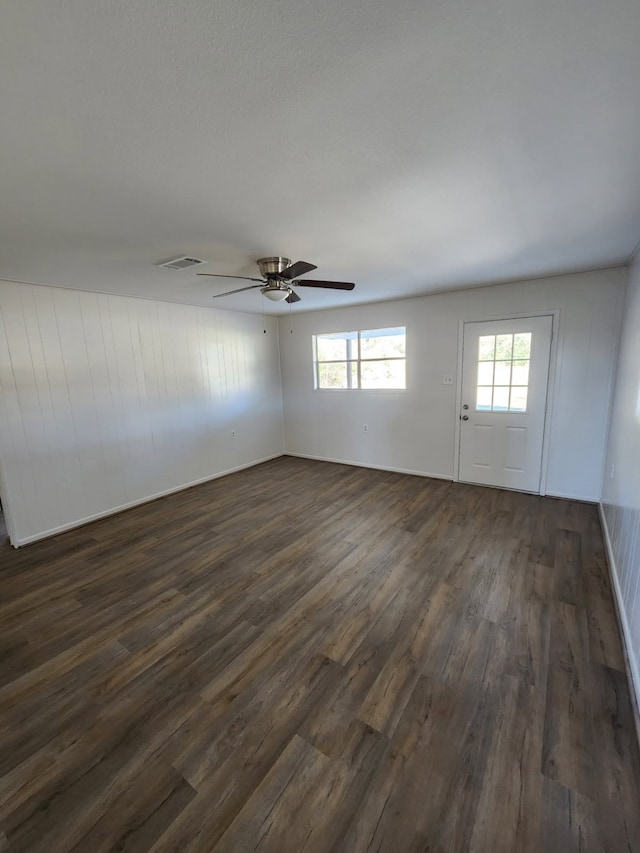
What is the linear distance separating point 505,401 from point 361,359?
6.90ft

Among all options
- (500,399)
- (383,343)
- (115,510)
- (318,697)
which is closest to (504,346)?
(500,399)

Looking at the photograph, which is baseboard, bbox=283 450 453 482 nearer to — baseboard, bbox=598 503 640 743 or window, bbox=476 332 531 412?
window, bbox=476 332 531 412

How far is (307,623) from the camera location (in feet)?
7.38

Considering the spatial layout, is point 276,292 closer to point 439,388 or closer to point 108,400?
point 108,400

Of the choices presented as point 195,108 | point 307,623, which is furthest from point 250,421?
point 195,108

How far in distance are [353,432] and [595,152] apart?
434cm

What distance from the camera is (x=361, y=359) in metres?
5.38

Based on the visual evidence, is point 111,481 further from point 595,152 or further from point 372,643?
point 595,152

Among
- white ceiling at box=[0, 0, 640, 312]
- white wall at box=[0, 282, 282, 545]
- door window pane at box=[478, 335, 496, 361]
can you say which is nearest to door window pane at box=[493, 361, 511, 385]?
door window pane at box=[478, 335, 496, 361]

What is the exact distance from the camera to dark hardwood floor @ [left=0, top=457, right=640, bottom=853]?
49.9 inches

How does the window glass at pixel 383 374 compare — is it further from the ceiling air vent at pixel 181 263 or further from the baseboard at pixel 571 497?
the ceiling air vent at pixel 181 263

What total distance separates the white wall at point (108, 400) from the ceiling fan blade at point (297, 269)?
2340mm

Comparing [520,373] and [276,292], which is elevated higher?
[276,292]

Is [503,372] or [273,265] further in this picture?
[503,372]
